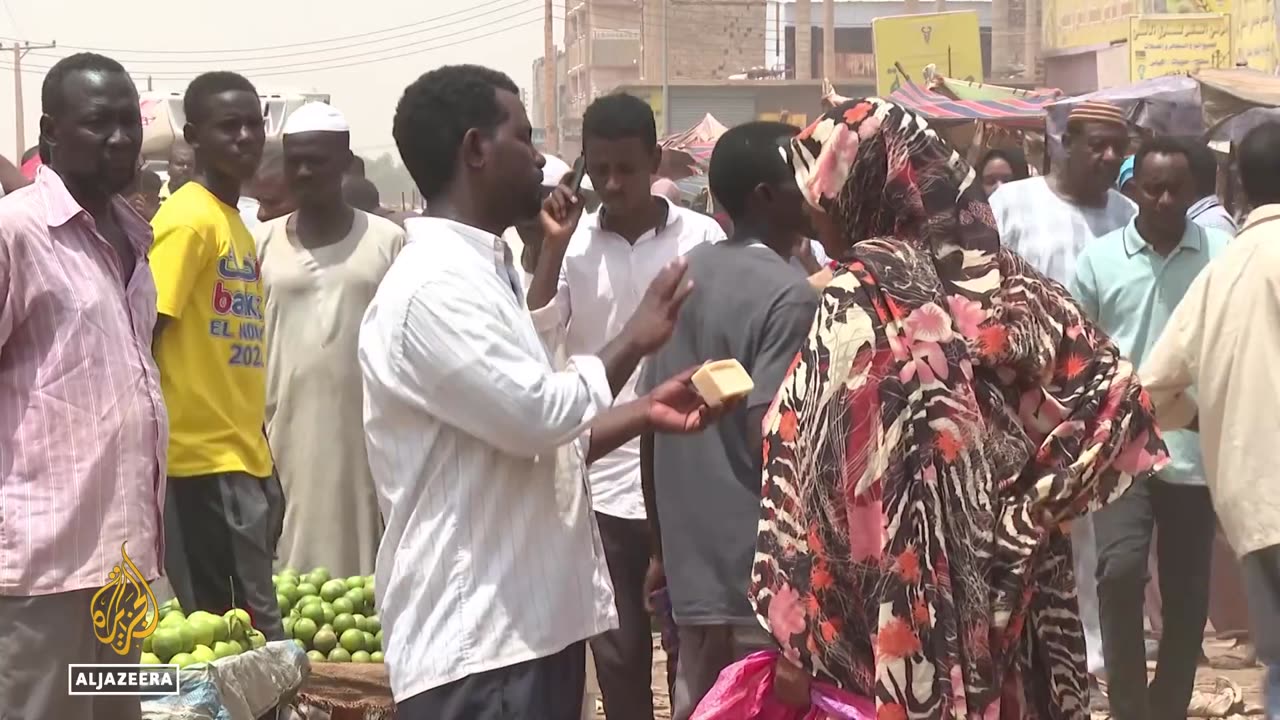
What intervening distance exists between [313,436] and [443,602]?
363cm

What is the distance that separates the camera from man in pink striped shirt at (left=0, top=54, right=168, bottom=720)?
387 centimetres

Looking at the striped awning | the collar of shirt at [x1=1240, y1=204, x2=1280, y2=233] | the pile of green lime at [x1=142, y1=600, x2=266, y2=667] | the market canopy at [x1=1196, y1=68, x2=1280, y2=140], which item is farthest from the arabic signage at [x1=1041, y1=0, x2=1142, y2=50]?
the pile of green lime at [x1=142, y1=600, x2=266, y2=667]

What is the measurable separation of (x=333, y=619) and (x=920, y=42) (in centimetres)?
3278

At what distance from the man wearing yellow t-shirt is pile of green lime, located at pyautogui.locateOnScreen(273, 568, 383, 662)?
0.64 ft

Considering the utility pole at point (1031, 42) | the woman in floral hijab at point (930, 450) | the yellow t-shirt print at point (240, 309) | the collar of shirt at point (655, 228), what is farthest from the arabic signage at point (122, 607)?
the utility pole at point (1031, 42)

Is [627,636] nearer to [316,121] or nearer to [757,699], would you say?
[757,699]

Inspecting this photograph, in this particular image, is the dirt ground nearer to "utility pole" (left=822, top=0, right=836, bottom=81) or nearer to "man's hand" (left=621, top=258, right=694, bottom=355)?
"man's hand" (left=621, top=258, right=694, bottom=355)

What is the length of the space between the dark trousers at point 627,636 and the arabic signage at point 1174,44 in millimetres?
A: 21498

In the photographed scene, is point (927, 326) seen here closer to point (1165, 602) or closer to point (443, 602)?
point (443, 602)

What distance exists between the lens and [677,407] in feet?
11.0

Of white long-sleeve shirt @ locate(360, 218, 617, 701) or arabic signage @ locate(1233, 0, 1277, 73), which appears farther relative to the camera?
arabic signage @ locate(1233, 0, 1277, 73)

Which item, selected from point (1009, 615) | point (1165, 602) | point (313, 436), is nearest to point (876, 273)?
point (1009, 615)

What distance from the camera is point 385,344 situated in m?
3.25

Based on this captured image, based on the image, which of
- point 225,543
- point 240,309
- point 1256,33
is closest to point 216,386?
point 240,309
